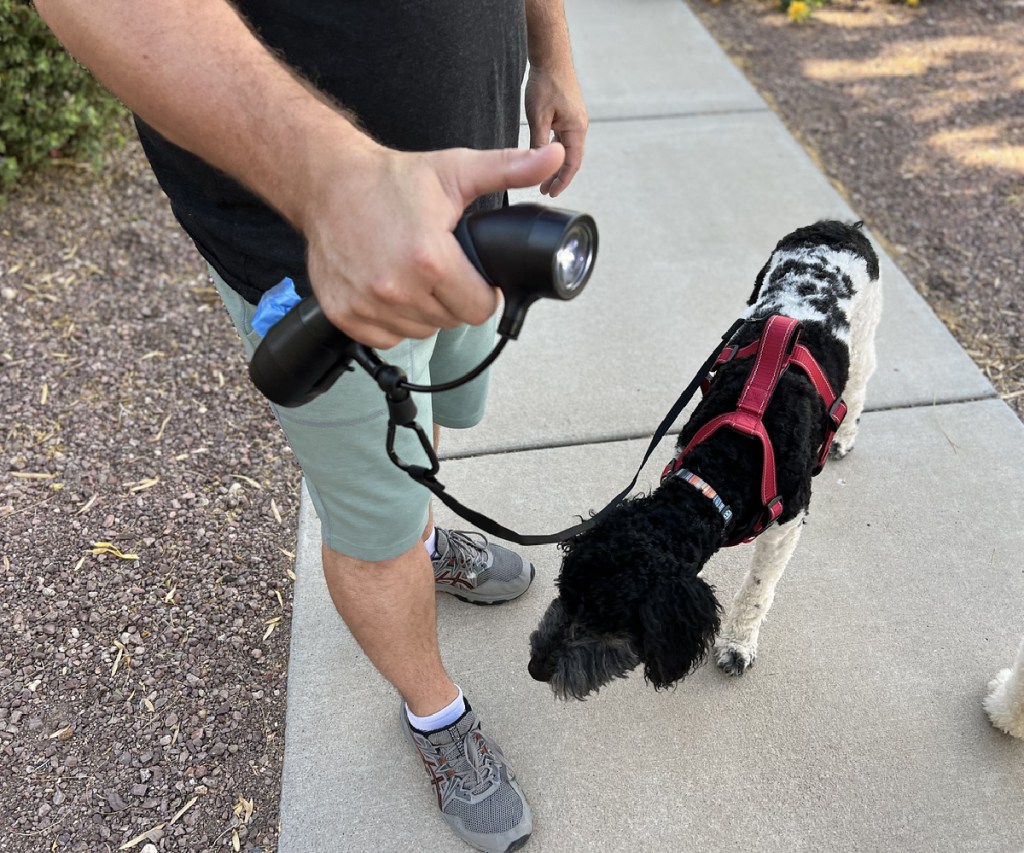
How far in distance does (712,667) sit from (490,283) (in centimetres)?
179

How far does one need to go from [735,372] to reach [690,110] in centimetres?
326

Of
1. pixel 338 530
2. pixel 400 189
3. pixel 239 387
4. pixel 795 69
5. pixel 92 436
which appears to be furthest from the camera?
pixel 795 69

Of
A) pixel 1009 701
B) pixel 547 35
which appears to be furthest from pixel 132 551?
pixel 1009 701

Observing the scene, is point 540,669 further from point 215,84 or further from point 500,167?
point 215,84

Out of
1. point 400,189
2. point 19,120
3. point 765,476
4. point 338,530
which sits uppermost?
point 400,189

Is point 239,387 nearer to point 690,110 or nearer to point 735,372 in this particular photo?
point 735,372

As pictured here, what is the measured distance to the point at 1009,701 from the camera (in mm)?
2232

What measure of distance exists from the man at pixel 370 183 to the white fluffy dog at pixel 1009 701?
1330mm

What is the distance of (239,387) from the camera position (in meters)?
3.42

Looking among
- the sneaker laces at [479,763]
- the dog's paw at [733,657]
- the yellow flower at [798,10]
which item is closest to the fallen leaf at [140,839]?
the sneaker laces at [479,763]

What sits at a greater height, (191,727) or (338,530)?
(338,530)

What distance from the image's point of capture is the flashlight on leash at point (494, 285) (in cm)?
103

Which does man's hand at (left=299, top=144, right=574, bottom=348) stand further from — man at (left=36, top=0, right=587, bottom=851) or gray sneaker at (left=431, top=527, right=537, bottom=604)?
gray sneaker at (left=431, top=527, right=537, bottom=604)

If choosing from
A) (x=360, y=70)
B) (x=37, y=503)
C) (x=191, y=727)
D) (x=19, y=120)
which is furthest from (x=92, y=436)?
(x=360, y=70)
